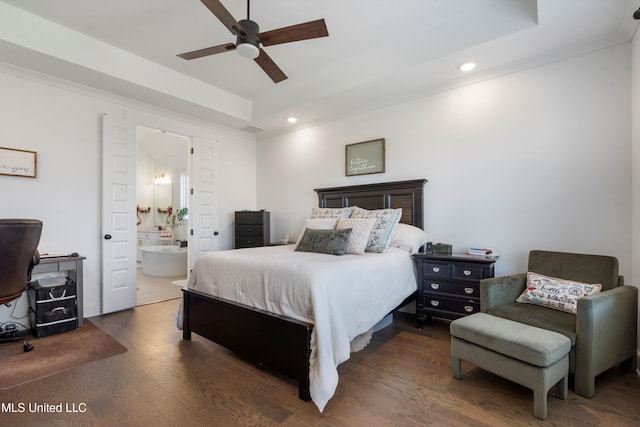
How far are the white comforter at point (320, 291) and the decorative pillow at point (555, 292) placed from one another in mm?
1046

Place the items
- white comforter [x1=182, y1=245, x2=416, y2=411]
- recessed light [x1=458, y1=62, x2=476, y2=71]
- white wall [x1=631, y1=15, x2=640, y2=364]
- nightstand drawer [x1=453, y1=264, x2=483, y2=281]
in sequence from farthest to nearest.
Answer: recessed light [x1=458, y1=62, x2=476, y2=71], nightstand drawer [x1=453, y1=264, x2=483, y2=281], white wall [x1=631, y1=15, x2=640, y2=364], white comforter [x1=182, y1=245, x2=416, y2=411]

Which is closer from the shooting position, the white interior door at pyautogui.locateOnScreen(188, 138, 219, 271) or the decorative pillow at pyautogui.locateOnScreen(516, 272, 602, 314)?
the decorative pillow at pyautogui.locateOnScreen(516, 272, 602, 314)

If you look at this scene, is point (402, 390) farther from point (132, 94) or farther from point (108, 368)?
point (132, 94)

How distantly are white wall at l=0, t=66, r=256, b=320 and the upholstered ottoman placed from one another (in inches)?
156

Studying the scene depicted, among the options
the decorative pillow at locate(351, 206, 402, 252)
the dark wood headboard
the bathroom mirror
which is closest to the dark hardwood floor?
the decorative pillow at locate(351, 206, 402, 252)

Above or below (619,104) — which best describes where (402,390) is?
below

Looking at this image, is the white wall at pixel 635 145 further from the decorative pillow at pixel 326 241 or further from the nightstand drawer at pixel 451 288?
the decorative pillow at pixel 326 241

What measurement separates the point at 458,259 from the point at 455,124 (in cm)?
156

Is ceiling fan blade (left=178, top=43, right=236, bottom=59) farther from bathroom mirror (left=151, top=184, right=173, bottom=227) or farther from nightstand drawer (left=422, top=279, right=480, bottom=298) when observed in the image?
bathroom mirror (left=151, top=184, right=173, bottom=227)

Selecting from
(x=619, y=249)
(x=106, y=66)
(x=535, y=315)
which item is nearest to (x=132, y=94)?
(x=106, y=66)

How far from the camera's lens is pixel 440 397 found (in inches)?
76.1

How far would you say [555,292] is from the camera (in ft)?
7.50

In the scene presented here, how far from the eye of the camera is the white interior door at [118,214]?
11.9 feet

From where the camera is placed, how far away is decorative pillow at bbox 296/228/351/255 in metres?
2.87
